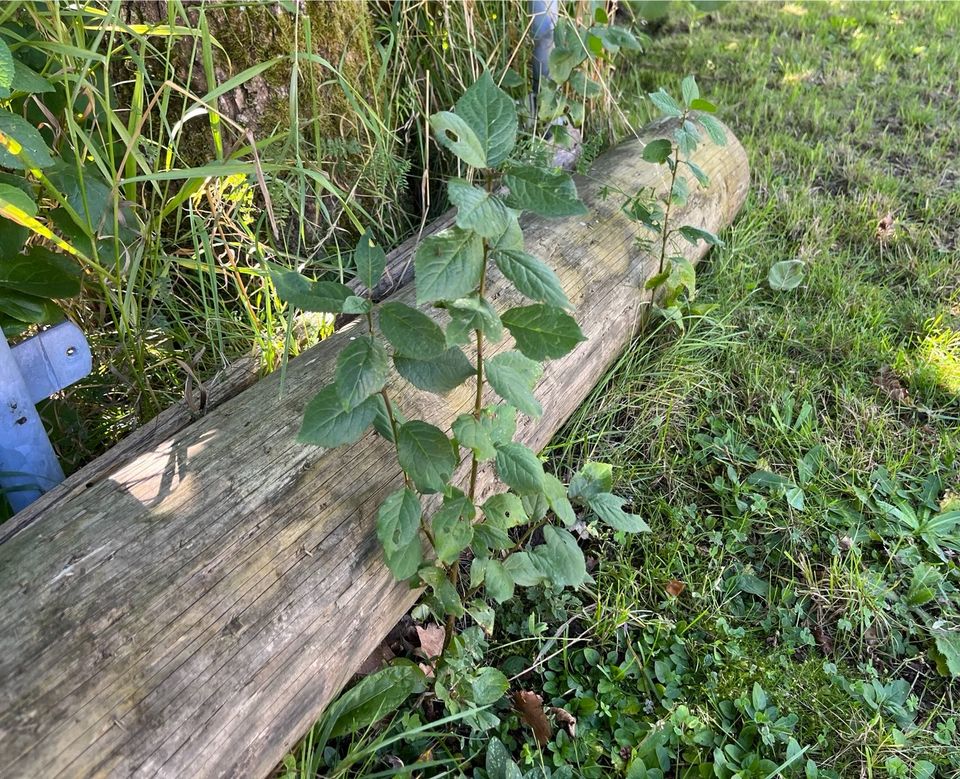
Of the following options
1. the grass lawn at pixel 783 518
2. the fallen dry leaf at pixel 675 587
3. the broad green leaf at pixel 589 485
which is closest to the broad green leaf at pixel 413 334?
the broad green leaf at pixel 589 485

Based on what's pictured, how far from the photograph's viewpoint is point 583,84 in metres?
2.47

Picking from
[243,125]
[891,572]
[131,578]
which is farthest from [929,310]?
[131,578]

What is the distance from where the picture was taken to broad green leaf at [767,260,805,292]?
248 cm

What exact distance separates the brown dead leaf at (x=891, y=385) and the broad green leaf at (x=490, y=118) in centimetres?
173

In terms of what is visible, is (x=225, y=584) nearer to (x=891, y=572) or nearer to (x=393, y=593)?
(x=393, y=593)

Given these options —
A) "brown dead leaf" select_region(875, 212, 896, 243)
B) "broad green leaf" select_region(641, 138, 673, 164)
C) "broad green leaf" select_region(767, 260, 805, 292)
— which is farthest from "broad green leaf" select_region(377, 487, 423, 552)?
"brown dead leaf" select_region(875, 212, 896, 243)

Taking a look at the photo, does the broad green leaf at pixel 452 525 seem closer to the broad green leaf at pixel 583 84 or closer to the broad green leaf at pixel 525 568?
the broad green leaf at pixel 525 568

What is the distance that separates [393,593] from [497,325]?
0.62 meters

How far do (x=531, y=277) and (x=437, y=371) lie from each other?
0.25 m

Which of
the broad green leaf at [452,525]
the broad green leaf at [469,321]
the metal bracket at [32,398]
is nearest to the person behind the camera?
the broad green leaf at [469,321]

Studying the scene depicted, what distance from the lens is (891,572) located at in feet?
5.76

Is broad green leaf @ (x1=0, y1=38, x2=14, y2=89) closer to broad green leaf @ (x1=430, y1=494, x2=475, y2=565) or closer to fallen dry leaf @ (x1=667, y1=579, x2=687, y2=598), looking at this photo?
broad green leaf @ (x1=430, y1=494, x2=475, y2=565)

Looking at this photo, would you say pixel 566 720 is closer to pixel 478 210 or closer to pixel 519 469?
pixel 519 469

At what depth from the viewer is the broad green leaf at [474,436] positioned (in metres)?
1.18
